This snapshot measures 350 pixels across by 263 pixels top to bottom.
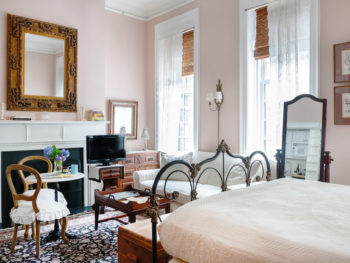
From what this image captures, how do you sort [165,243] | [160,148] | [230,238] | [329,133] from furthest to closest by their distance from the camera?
[160,148], [329,133], [165,243], [230,238]

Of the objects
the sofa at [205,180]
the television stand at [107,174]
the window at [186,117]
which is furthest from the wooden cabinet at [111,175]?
the window at [186,117]

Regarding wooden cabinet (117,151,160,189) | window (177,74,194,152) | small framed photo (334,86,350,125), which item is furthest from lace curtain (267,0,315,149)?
wooden cabinet (117,151,160,189)

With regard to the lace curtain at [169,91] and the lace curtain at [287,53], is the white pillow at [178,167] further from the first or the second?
the lace curtain at [287,53]

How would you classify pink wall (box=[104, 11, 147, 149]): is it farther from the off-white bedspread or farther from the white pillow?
the off-white bedspread

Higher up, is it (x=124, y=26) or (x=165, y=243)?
(x=124, y=26)

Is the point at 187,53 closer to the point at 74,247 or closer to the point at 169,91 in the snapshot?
the point at 169,91

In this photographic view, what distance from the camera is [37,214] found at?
308cm

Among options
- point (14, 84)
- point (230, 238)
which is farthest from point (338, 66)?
point (14, 84)

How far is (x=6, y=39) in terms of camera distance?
428 centimetres

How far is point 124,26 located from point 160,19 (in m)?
0.73

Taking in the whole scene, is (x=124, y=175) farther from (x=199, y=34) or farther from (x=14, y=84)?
(x=199, y=34)

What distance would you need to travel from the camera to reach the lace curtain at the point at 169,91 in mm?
5699

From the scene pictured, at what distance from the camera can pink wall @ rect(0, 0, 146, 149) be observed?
446cm

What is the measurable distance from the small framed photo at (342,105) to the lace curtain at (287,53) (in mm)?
295
